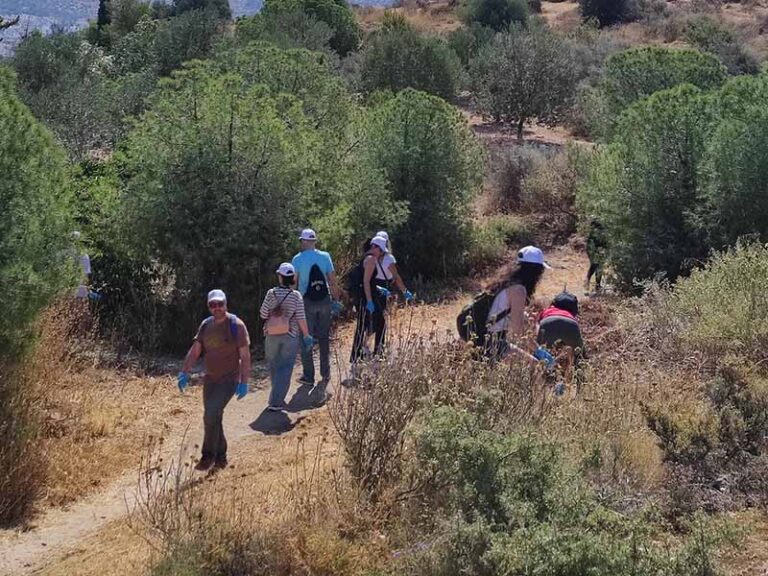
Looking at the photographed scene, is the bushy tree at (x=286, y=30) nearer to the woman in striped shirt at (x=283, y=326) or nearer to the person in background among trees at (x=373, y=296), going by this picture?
the person in background among trees at (x=373, y=296)

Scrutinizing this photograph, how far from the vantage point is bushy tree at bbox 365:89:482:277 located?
16.2 metres

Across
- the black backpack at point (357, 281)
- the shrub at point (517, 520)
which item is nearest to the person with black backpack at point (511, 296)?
the shrub at point (517, 520)

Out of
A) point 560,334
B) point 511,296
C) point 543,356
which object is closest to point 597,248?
point 560,334

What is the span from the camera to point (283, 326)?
339 inches

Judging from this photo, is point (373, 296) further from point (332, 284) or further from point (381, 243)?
point (381, 243)

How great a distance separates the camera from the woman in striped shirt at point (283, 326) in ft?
28.2

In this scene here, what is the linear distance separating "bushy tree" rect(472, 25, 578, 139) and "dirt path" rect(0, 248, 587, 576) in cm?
1915

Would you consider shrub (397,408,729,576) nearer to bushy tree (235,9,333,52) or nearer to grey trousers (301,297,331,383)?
grey trousers (301,297,331,383)

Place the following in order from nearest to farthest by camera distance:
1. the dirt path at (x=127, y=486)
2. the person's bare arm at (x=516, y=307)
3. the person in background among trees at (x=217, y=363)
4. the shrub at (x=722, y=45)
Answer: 1. the dirt path at (x=127, y=486)
2. the person's bare arm at (x=516, y=307)
3. the person in background among trees at (x=217, y=363)
4. the shrub at (x=722, y=45)

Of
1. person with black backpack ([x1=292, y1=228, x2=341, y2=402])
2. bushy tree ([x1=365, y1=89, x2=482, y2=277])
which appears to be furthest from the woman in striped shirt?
bushy tree ([x1=365, y1=89, x2=482, y2=277])

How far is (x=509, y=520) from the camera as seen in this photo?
4.83m

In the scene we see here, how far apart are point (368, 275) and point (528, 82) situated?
20375 mm

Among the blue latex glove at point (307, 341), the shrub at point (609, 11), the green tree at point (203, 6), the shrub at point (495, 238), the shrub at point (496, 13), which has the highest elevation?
the blue latex glove at point (307, 341)

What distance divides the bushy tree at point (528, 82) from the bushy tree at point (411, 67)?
4.26ft
